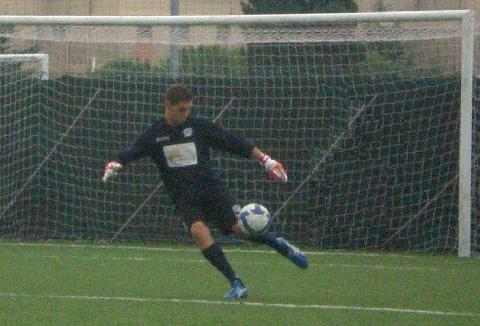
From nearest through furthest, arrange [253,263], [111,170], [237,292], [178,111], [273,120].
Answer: [237,292] → [178,111] → [111,170] → [253,263] → [273,120]

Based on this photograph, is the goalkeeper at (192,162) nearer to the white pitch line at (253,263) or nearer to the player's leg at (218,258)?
the player's leg at (218,258)

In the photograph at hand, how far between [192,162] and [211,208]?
40 centimetres

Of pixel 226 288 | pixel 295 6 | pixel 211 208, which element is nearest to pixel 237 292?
pixel 211 208

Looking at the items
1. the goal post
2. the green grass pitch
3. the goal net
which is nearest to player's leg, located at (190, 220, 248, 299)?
the green grass pitch

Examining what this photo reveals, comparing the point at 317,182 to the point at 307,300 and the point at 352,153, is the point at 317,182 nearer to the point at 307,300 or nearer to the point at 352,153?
the point at 352,153

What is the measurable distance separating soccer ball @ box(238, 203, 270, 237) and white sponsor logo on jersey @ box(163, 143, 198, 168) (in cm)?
58

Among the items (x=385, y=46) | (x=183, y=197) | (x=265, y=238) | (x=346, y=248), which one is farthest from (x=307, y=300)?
(x=385, y=46)

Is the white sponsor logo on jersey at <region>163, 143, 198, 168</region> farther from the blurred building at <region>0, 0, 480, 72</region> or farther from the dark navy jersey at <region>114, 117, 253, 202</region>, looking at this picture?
the blurred building at <region>0, 0, 480, 72</region>

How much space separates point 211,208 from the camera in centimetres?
1057

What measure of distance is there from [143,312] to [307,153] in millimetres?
7356

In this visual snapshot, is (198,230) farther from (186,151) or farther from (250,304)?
(250,304)

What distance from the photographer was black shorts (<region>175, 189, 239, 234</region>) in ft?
34.2

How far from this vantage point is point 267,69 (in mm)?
16703

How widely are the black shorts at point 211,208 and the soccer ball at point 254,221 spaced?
0.13 metres
